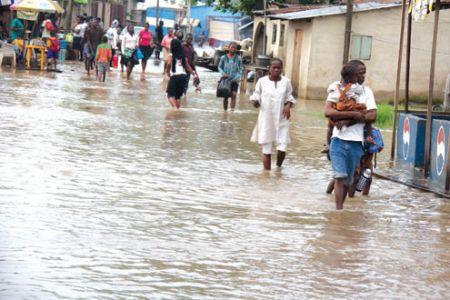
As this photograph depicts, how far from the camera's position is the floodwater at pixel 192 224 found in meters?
6.73

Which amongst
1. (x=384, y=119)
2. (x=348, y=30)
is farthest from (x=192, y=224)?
(x=348, y=30)

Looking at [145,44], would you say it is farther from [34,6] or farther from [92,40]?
[34,6]

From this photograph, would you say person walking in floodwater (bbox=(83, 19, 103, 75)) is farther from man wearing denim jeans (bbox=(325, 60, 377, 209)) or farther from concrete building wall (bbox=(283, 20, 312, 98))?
man wearing denim jeans (bbox=(325, 60, 377, 209))

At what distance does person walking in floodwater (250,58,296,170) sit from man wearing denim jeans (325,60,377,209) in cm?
270

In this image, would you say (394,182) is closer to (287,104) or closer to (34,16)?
(287,104)

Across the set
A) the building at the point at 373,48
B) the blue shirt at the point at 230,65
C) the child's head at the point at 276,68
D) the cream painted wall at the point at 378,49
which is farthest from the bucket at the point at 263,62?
the child's head at the point at 276,68

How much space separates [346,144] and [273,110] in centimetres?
290

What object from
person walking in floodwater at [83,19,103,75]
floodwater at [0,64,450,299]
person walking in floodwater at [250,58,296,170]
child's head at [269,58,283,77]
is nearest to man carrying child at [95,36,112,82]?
person walking in floodwater at [83,19,103,75]

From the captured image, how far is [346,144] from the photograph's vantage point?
32.3ft

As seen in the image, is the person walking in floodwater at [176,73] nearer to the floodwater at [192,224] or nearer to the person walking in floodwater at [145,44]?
the floodwater at [192,224]

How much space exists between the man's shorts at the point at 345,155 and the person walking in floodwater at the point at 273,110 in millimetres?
2743

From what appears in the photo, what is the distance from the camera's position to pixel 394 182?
1241 centimetres

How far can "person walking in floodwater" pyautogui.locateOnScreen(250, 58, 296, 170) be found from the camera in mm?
12602

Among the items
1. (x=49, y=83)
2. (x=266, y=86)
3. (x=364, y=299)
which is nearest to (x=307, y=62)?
(x=49, y=83)
